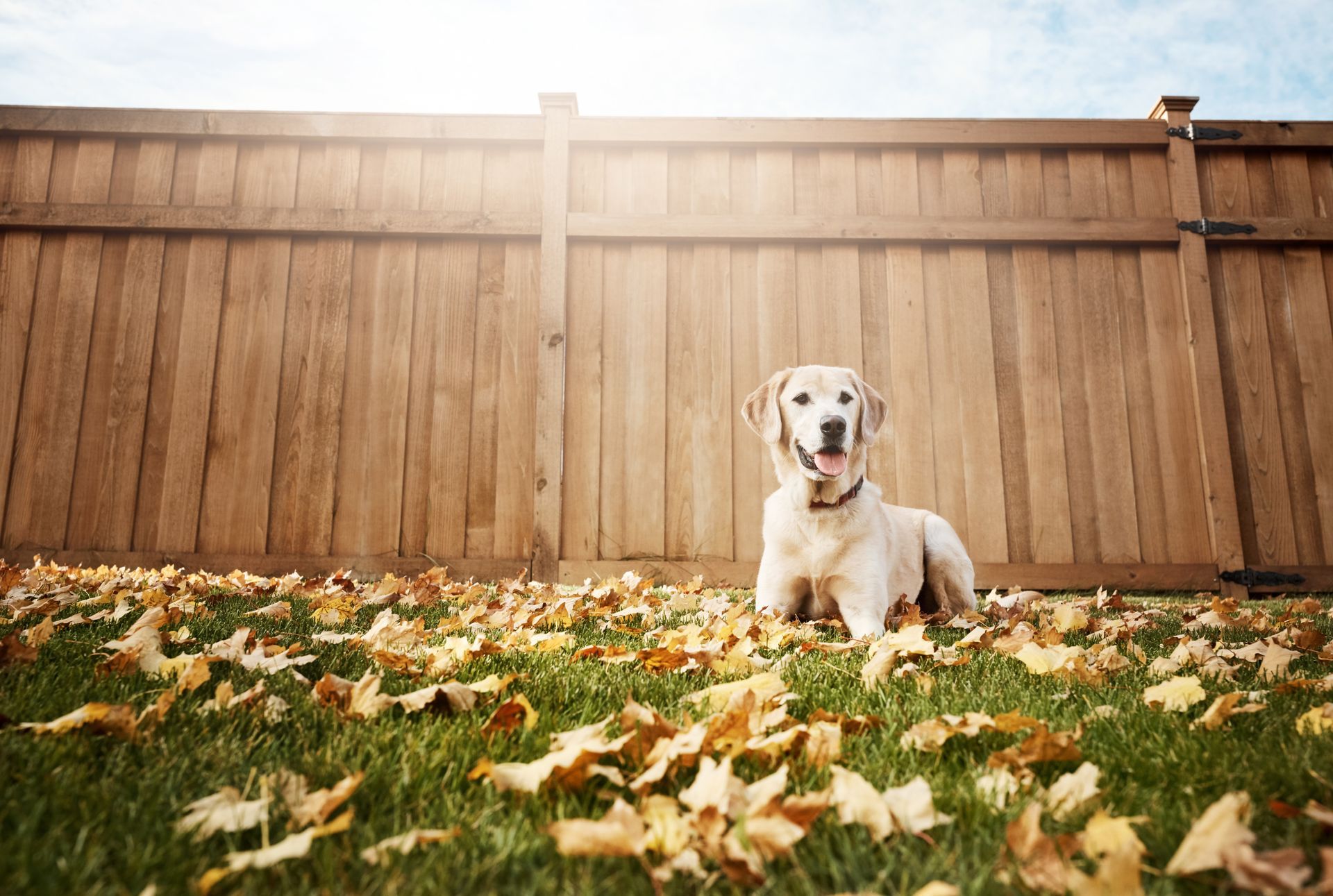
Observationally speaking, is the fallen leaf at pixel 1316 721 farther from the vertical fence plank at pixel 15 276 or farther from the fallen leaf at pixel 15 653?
the vertical fence plank at pixel 15 276

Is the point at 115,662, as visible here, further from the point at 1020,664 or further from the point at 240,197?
the point at 240,197

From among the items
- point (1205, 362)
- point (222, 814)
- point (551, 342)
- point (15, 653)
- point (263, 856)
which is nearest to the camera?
point (263, 856)

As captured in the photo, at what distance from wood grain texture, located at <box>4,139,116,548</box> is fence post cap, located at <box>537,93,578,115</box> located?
2.93 meters

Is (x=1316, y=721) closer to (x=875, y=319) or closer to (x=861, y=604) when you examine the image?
(x=861, y=604)

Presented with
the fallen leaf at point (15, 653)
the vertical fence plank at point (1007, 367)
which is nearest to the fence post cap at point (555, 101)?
the vertical fence plank at point (1007, 367)

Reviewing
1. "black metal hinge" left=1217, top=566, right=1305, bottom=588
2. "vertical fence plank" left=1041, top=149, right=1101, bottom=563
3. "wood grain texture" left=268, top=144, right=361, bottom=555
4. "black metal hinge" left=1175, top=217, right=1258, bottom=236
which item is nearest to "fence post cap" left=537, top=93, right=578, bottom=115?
"wood grain texture" left=268, top=144, right=361, bottom=555

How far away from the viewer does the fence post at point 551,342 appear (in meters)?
4.41

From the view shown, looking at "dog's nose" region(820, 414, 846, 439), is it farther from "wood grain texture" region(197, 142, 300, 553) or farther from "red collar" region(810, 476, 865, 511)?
"wood grain texture" region(197, 142, 300, 553)

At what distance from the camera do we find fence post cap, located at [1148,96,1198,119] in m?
4.73

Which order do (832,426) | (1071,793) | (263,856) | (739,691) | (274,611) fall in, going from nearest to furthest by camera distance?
(263,856) < (1071,793) < (739,691) < (274,611) < (832,426)

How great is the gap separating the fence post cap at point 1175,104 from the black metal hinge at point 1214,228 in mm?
800

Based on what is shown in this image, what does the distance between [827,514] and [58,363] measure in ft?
16.3

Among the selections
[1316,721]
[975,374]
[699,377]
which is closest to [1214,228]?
[975,374]

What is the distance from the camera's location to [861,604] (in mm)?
2617
